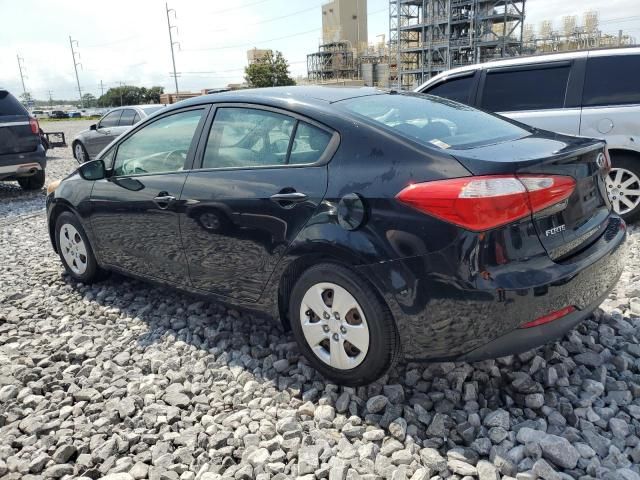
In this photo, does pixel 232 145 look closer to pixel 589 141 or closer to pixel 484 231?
pixel 484 231

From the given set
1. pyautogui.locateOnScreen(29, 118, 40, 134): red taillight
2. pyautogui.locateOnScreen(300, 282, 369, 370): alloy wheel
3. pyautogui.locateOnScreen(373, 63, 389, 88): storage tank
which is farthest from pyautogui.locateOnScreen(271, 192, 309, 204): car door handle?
pyautogui.locateOnScreen(373, 63, 389, 88): storage tank

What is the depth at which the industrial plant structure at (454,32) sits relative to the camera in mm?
57875

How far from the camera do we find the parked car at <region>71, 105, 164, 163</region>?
488 inches

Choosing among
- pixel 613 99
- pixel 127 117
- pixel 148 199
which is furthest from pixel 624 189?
pixel 127 117

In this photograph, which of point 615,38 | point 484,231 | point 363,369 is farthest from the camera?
point 615,38

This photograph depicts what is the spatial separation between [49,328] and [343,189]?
8.49ft

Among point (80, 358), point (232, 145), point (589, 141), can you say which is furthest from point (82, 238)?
point (589, 141)

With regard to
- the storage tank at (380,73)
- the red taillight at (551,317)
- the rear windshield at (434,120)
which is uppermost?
the storage tank at (380,73)

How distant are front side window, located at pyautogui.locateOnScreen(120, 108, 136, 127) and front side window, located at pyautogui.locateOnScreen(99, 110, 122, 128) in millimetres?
205

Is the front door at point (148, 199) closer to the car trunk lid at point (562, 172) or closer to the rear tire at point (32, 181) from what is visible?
the car trunk lid at point (562, 172)

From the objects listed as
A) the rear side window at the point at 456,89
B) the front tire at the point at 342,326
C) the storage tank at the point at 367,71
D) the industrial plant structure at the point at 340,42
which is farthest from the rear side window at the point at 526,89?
the storage tank at the point at 367,71

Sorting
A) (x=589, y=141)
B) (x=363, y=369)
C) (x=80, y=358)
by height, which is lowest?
(x=80, y=358)

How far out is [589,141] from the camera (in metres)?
2.88

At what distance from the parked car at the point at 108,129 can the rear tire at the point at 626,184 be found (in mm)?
9537
